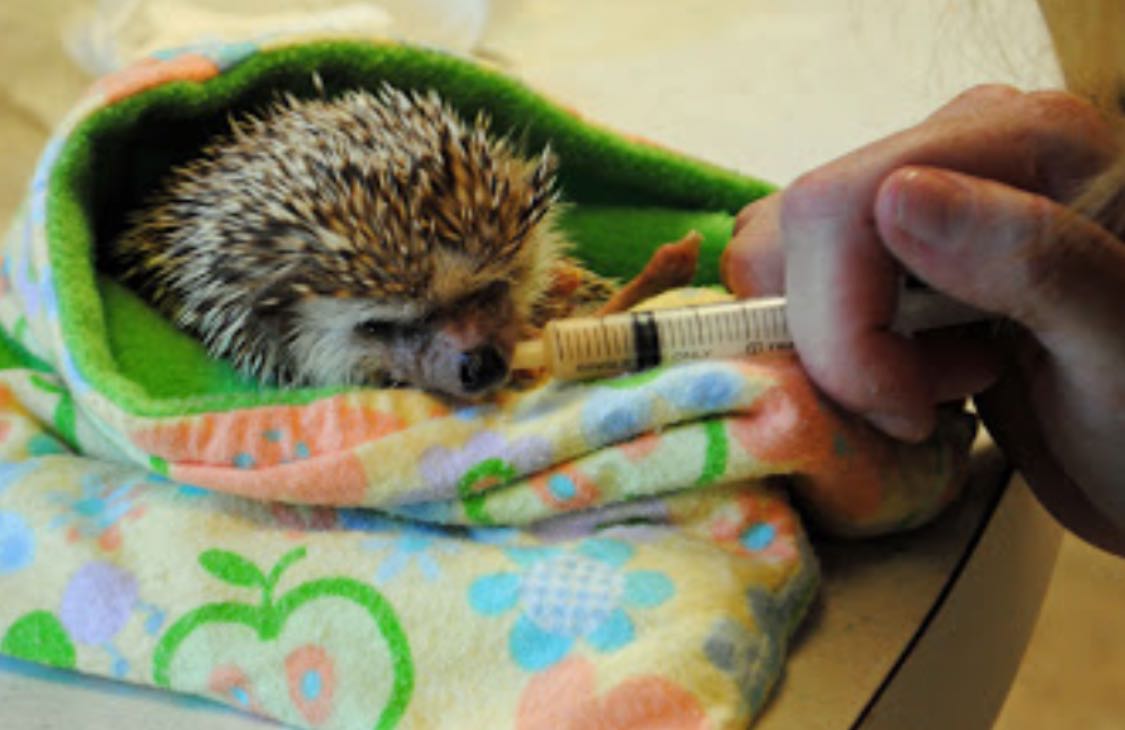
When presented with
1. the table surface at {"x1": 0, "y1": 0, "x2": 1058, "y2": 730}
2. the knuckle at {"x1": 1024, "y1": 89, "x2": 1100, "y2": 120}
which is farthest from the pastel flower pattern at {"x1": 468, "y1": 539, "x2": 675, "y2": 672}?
the knuckle at {"x1": 1024, "y1": 89, "x2": 1100, "y2": 120}

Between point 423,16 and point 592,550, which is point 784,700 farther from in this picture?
point 423,16

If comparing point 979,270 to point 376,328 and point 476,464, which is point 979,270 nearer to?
point 476,464

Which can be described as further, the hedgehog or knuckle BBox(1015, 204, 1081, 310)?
the hedgehog

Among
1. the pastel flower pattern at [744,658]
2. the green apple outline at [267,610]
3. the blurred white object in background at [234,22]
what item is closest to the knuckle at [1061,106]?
the pastel flower pattern at [744,658]

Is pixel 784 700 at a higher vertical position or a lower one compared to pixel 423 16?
lower

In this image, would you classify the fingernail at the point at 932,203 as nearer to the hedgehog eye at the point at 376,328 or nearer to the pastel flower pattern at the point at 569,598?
the pastel flower pattern at the point at 569,598

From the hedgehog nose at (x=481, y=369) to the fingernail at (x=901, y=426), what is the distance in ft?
0.90

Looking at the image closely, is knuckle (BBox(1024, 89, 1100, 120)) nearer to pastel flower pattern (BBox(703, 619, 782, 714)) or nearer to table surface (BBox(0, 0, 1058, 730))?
table surface (BBox(0, 0, 1058, 730))

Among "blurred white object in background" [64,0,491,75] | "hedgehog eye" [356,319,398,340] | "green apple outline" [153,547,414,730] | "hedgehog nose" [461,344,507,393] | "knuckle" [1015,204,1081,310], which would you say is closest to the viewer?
"knuckle" [1015,204,1081,310]

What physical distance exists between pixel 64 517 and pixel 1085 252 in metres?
0.70

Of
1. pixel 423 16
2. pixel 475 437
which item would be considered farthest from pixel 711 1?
pixel 475 437

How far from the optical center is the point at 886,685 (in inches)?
28.7

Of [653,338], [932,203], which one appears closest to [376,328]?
[653,338]

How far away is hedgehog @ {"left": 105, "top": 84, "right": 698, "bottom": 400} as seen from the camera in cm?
94
